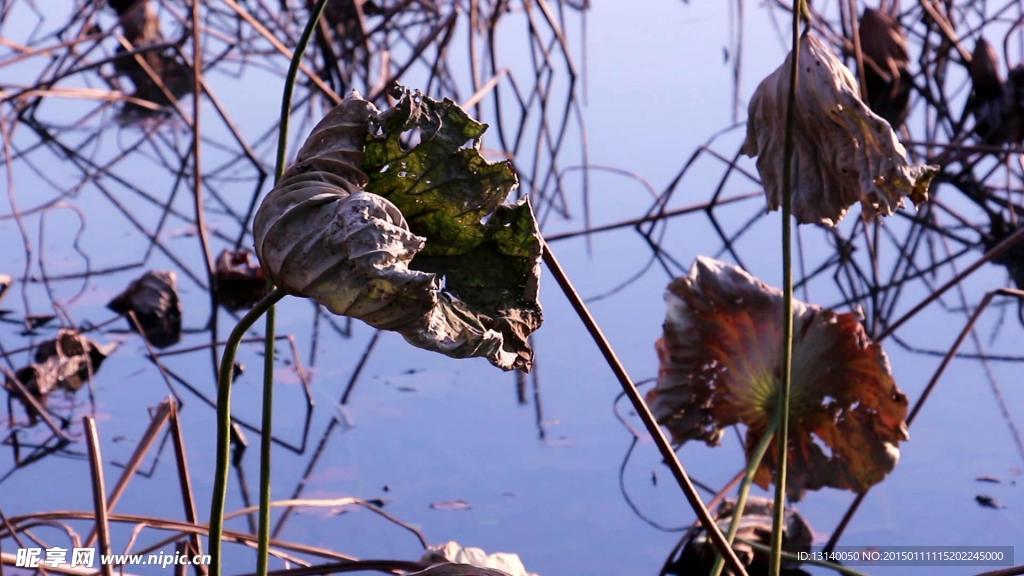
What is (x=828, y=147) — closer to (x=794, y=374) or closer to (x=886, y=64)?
(x=794, y=374)

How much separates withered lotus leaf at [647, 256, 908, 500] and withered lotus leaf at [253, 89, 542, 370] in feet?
1.72

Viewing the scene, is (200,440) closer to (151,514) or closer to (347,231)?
(151,514)

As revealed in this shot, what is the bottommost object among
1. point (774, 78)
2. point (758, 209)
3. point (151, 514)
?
point (151, 514)

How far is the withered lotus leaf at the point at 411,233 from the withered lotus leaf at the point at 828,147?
0.25 meters

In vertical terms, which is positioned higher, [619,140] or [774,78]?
[619,140]

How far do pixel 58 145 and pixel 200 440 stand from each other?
152 centimetres

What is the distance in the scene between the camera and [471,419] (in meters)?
1.56

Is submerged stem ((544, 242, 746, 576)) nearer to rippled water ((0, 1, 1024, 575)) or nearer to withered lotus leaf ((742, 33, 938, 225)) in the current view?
withered lotus leaf ((742, 33, 938, 225))

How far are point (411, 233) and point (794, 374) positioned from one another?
0.65m

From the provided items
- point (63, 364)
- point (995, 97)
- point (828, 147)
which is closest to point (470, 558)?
point (828, 147)

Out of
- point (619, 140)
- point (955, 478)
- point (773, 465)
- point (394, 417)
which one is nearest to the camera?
point (773, 465)

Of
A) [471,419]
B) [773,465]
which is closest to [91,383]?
[471,419]

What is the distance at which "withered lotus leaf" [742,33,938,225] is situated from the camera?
769 millimetres

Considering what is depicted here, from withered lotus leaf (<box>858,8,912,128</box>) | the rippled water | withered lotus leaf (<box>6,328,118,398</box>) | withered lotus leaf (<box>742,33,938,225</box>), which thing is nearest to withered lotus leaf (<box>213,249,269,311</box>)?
the rippled water
